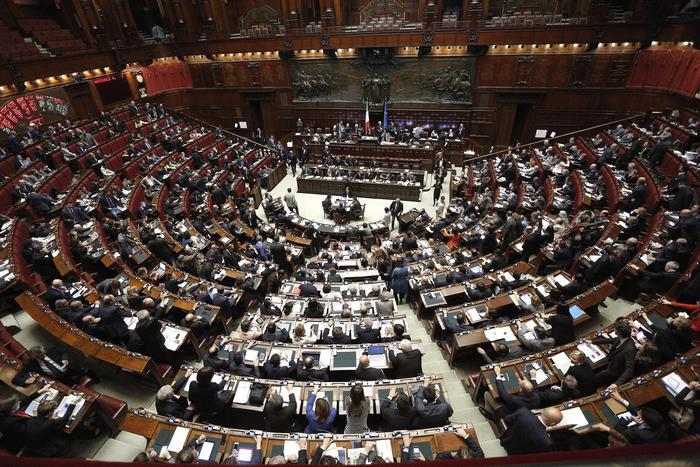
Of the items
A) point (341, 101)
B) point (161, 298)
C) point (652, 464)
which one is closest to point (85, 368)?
point (161, 298)

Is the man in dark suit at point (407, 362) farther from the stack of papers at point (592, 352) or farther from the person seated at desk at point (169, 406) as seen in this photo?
the person seated at desk at point (169, 406)

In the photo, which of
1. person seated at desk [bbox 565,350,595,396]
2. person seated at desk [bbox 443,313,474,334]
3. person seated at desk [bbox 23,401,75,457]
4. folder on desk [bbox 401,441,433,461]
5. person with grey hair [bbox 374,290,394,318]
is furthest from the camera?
person with grey hair [bbox 374,290,394,318]

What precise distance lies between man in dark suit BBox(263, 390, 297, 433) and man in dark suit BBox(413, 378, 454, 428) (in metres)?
1.78

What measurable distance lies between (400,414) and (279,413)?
5.59ft

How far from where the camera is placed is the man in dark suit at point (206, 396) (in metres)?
4.93

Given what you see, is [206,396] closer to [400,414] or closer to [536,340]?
[400,414]

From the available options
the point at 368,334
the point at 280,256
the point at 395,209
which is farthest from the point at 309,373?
the point at 395,209

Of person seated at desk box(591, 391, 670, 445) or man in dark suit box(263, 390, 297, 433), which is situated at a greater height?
person seated at desk box(591, 391, 670, 445)

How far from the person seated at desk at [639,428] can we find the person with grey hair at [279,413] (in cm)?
394

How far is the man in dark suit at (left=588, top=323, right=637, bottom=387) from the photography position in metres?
5.02

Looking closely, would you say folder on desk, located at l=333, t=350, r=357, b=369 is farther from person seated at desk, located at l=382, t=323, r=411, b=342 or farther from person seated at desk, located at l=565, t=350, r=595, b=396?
person seated at desk, located at l=565, t=350, r=595, b=396

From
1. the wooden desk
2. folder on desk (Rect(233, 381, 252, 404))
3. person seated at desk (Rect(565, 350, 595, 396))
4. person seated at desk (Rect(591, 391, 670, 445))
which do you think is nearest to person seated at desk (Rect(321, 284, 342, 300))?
folder on desk (Rect(233, 381, 252, 404))

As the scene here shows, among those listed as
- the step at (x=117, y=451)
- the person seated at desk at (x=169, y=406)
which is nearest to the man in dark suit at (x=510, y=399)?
the person seated at desk at (x=169, y=406)

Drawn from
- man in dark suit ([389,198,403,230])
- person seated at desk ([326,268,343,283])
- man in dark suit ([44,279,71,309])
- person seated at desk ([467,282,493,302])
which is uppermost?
Answer: man in dark suit ([44,279,71,309])
